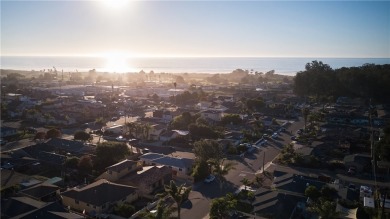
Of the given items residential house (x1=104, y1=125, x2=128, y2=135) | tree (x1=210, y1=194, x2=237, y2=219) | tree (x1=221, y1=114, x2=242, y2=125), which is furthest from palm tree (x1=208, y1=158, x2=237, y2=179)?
tree (x1=221, y1=114, x2=242, y2=125)

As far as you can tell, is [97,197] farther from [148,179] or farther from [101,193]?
[148,179]

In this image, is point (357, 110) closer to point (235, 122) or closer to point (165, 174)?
point (235, 122)

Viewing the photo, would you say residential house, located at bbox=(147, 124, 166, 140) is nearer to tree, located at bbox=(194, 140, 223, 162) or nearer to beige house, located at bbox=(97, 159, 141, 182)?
tree, located at bbox=(194, 140, 223, 162)

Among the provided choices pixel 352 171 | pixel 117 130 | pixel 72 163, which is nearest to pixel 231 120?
pixel 117 130

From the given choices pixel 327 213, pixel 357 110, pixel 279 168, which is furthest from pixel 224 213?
pixel 357 110

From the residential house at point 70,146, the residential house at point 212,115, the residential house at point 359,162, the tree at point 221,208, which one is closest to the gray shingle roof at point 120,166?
the residential house at point 70,146
